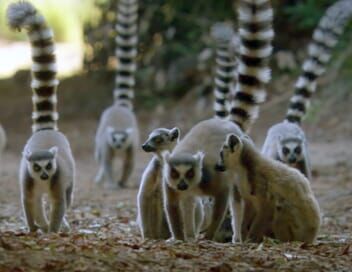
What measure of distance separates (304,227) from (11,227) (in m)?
3.30

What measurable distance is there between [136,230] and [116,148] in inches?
197

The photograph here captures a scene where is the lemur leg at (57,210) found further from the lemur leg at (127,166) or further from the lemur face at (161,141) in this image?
the lemur leg at (127,166)

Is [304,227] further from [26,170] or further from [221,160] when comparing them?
[26,170]

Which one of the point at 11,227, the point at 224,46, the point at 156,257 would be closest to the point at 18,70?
the point at 224,46

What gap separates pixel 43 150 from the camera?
313 inches

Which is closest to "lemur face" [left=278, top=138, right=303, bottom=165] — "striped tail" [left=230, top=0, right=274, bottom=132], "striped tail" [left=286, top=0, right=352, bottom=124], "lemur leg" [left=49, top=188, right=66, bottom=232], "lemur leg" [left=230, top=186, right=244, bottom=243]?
"striped tail" [left=286, top=0, right=352, bottom=124]

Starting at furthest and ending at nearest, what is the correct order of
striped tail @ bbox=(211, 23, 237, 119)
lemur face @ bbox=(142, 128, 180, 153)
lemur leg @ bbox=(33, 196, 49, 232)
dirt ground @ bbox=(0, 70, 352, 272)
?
1. striped tail @ bbox=(211, 23, 237, 119)
2. lemur leg @ bbox=(33, 196, 49, 232)
3. lemur face @ bbox=(142, 128, 180, 153)
4. dirt ground @ bbox=(0, 70, 352, 272)

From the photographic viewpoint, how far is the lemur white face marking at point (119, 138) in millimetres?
13188

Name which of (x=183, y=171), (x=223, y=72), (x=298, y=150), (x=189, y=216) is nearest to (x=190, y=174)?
(x=183, y=171)

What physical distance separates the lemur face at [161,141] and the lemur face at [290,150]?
2.04 meters

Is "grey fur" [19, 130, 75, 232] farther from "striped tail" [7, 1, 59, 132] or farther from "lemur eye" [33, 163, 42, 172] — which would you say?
"striped tail" [7, 1, 59, 132]

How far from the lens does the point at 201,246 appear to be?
5.73 m

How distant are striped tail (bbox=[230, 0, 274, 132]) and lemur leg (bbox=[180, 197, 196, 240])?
131 centimetres

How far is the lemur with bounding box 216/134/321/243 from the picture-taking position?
6.46 m
